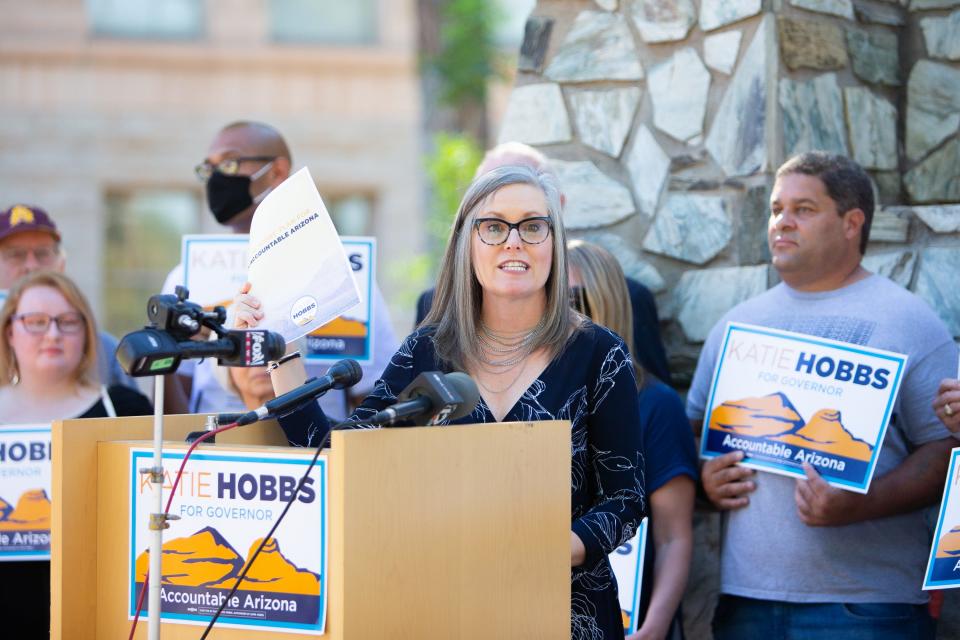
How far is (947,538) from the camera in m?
4.16

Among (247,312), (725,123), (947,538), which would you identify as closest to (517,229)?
(247,312)

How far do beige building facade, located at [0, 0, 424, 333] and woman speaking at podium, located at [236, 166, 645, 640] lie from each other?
14659 millimetres

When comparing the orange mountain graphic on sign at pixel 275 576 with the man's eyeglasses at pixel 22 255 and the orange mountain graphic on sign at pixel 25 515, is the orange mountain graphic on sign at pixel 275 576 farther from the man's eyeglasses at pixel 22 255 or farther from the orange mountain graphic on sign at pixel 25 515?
the man's eyeglasses at pixel 22 255

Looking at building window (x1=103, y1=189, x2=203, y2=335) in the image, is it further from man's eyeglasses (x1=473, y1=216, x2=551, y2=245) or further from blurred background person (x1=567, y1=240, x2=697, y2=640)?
man's eyeglasses (x1=473, y1=216, x2=551, y2=245)

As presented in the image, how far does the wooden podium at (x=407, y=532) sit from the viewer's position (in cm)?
267

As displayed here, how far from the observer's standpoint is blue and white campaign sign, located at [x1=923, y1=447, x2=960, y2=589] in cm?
412

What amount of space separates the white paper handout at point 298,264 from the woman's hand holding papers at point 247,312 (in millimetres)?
15

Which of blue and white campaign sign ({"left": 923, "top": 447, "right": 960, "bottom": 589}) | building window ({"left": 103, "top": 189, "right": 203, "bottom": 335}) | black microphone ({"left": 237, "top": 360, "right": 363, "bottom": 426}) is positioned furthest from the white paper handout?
building window ({"left": 103, "top": 189, "right": 203, "bottom": 335})

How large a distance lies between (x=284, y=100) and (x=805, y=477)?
49.2 ft

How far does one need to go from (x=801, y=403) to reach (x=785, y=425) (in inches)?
3.9

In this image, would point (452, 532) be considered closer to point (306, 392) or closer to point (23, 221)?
point (306, 392)

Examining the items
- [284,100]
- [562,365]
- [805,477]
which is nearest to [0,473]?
[562,365]

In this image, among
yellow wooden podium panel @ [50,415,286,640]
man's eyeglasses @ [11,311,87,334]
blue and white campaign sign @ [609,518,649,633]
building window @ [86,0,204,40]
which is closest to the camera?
yellow wooden podium panel @ [50,415,286,640]

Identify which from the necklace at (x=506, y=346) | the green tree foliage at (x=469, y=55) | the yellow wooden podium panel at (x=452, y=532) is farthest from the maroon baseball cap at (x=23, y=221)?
the green tree foliage at (x=469, y=55)
